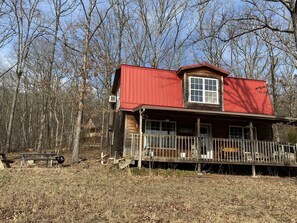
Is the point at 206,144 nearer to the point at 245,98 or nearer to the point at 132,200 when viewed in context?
the point at 245,98

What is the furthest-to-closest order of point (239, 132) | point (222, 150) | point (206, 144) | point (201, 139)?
point (239, 132) < point (206, 144) < point (201, 139) < point (222, 150)

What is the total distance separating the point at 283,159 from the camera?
14.7m

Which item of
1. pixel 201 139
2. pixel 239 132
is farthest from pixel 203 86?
pixel 239 132

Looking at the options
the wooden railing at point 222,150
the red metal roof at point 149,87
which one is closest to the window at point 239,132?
the wooden railing at point 222,150

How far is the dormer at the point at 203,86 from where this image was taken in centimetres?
1666

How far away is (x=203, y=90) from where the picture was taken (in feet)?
55.3

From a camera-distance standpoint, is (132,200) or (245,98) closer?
(132,200)

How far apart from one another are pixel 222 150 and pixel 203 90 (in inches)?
164

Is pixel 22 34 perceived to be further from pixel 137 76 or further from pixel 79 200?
pixel 79 200

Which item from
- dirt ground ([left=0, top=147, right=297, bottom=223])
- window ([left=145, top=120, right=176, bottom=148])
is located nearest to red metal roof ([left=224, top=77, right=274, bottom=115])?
window ([left=145, top=120, right=176, bottom=148])

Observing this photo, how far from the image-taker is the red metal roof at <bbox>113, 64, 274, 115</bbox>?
53.6ft

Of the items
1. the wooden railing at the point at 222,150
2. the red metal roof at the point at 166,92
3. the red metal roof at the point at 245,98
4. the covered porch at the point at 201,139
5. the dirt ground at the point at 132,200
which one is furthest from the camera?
the red metal roof at the point at 245,98

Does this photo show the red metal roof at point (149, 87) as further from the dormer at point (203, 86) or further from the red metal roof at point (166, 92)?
the dormer at point (203, 86)

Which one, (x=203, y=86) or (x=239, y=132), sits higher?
(x=203, y=86)
